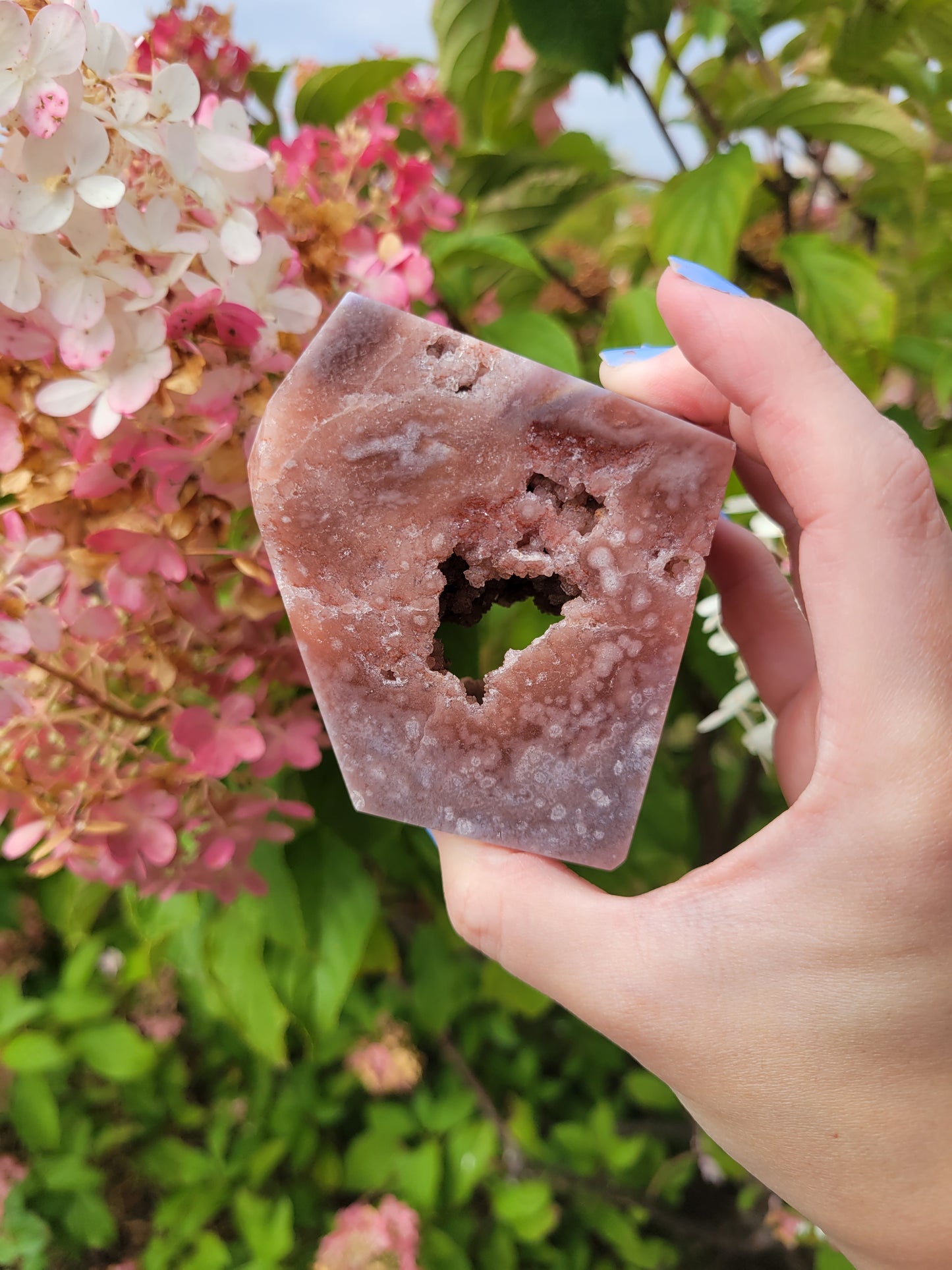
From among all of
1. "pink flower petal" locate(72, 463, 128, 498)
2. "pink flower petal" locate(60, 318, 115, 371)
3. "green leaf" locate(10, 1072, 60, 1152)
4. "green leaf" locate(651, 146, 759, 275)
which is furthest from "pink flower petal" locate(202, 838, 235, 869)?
"green leaf" locate(10, 1072, 60, 1152)

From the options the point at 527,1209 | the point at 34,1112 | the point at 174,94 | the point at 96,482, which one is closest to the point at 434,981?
the point at 527,1209

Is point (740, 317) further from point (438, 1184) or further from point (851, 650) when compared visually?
point (438, 1184)

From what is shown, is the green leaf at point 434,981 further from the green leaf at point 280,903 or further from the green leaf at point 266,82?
the green leaf at point 266,82

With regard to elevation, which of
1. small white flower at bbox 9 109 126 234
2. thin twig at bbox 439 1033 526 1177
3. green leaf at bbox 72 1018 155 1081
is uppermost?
small white flower at bbox 9 109 126 234

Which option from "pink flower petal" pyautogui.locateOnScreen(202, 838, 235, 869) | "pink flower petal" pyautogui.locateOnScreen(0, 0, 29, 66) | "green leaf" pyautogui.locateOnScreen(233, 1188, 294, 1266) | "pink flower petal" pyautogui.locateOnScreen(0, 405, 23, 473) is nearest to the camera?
"pink flower petal" pyautogui.locateOnScreen(0, 0, 29, 66)

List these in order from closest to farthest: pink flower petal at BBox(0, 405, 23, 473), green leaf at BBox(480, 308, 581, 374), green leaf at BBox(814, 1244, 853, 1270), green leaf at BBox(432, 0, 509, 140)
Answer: pink flower petal at BBox(0, 405, 23, 473) → green leaf at BBox(480, 308, 581, 374) → green leaf at BBox(432, 0, 509, 140) → green leaf at BBox(814, 1244, 853, 1270)

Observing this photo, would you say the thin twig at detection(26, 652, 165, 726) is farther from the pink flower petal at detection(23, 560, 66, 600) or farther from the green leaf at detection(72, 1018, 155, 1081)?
the green leaf at detection(72, 1018, 155, 1081)

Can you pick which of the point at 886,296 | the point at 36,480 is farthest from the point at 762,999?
the point at 886,296
